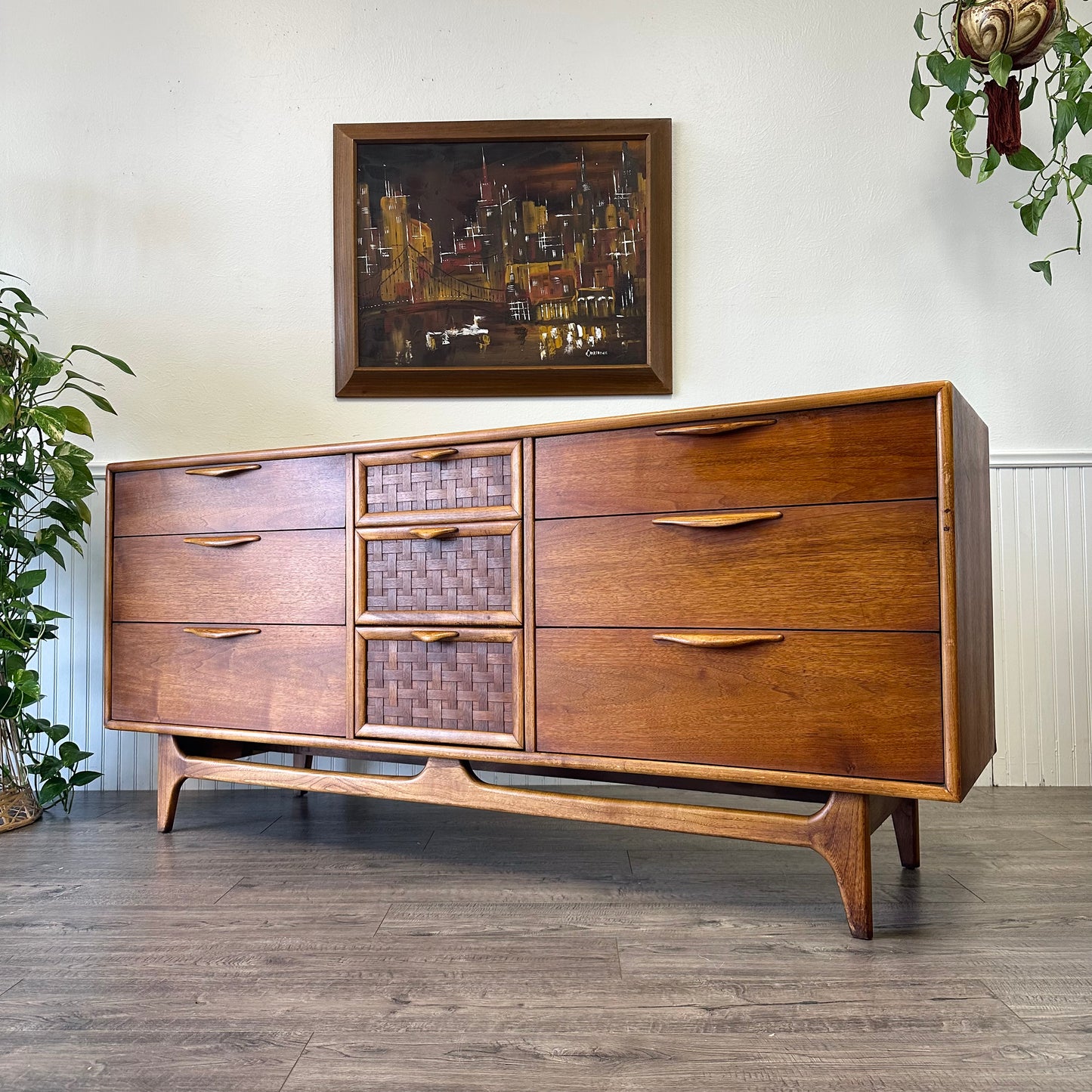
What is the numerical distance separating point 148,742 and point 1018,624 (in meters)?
2.13

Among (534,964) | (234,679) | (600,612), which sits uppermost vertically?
(600,612)

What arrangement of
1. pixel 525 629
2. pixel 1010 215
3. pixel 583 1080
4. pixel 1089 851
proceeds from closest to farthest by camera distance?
1. pixel 583 1080
2. pixel 525 629
3. pixel 1089 851
4. pixel 1010 215

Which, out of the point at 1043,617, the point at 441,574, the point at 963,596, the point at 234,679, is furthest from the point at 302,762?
Result: the point at 1043,617

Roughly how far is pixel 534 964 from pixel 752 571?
60 cm

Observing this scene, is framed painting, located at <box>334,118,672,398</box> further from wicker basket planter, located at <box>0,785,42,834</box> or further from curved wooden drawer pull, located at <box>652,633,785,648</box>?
wicker basket planter, located at <box>0,785,42,834</box>

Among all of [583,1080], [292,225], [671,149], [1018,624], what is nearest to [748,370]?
[671,149]

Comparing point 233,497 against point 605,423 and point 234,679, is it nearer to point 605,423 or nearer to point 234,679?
point 234,679

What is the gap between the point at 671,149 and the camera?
1.97 meters

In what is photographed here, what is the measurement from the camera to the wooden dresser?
1.09 metres

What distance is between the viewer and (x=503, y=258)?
1.98 metres

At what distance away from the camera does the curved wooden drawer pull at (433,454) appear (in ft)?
4.56

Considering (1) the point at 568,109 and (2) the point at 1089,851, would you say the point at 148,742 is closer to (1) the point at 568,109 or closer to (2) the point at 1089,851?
(1) the point at 568,109

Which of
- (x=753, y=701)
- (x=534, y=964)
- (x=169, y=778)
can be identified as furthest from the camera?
(x=169, y=778)

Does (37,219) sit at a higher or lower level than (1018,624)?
higher
